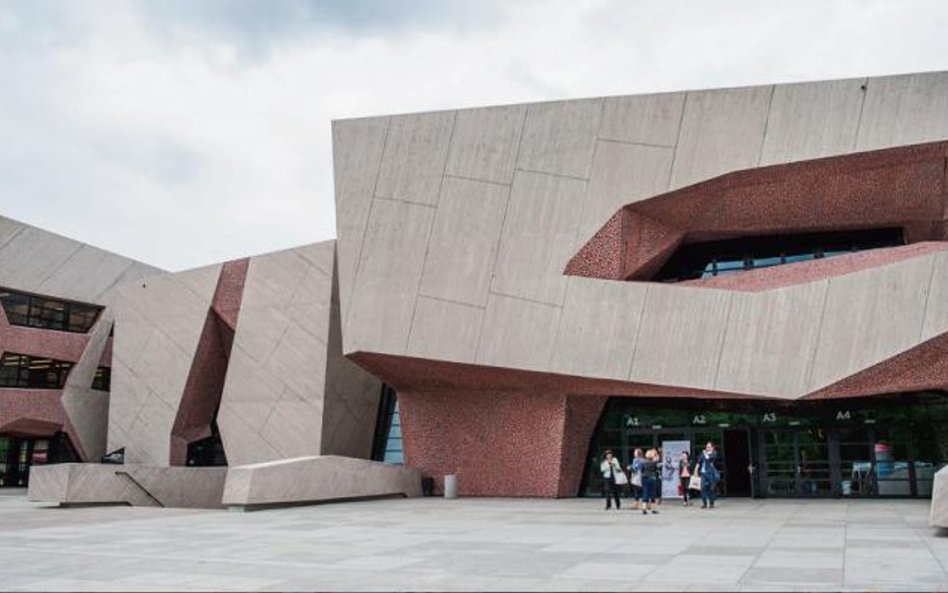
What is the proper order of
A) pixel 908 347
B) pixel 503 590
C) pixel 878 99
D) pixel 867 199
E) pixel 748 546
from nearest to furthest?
pixel 503 590 < pixel 748 546 < pixel 908 347 < pixel 878 99 < pixel 867 199

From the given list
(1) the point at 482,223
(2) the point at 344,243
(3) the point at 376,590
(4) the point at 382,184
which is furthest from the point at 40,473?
(3) the point at 376,590

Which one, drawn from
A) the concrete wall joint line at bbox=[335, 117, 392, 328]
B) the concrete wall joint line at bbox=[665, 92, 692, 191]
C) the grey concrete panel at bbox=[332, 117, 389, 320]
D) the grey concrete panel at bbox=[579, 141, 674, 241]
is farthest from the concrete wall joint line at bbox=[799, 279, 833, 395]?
the grey concrete panel at bbox=[332, 117, 389, 320]

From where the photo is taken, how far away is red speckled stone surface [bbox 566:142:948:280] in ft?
68.0

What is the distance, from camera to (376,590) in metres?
8.34

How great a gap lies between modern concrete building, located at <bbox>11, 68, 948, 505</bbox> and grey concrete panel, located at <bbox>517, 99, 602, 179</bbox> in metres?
0.06

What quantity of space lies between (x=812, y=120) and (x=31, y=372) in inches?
1395

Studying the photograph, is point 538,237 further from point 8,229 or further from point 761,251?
point 8,229

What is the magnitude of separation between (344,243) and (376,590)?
17.4 m

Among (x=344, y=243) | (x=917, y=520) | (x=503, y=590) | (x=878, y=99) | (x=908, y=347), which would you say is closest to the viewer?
(x=503, y=590)

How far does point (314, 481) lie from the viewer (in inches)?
883

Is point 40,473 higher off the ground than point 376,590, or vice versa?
point 376,590

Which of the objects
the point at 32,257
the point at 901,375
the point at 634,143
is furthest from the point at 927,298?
the point at 32,257

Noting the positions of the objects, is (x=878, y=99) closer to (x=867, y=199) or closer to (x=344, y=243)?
(x=867, y=199)

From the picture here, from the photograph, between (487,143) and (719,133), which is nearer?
(719,133)
